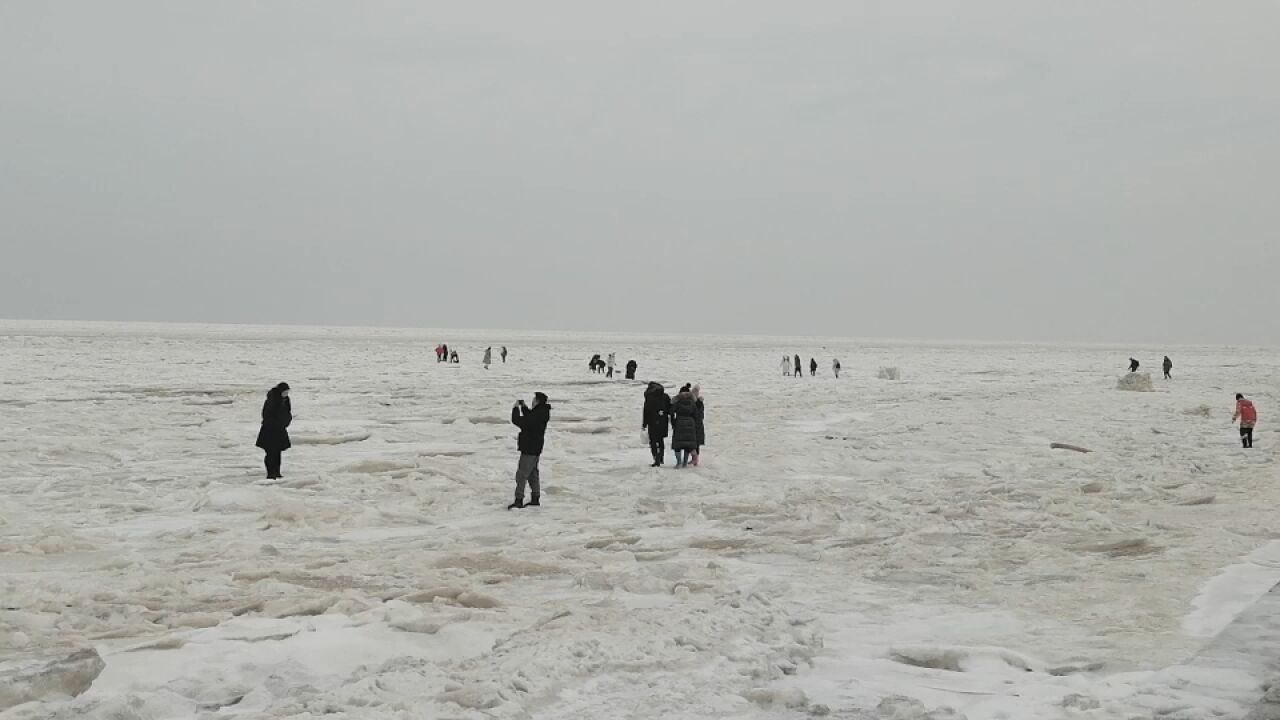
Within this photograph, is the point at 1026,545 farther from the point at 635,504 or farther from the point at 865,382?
the point at 865,382

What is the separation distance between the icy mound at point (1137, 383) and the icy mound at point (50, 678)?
36.0 metres

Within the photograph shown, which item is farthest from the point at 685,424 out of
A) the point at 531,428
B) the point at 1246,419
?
the point at 1246,419

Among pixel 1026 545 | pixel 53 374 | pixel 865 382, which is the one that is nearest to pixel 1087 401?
pixel 865 382

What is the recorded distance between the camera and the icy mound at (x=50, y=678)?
507 centimetres

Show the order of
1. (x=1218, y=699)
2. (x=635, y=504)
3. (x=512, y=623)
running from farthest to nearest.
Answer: (x=635, y=504)
(x=512, y=623)
(x=1218, y=699)

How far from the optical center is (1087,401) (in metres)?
29.2

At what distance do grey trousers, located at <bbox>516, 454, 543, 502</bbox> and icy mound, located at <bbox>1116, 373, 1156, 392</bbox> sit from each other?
29860 mm

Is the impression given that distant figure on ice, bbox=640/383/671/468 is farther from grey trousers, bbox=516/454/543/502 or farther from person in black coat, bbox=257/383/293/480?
person in black coat, bbox=257/383/293/480

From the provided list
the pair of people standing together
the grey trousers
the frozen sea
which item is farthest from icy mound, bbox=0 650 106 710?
the pair of people standing together

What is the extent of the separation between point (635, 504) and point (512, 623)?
5343mm

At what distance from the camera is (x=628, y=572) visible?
8.17 meters

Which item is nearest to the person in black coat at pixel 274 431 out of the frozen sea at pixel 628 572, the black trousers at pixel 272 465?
the black trousers at pixel 272 465

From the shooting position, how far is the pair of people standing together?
14.8 m

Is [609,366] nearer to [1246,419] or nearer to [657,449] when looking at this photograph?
[657,449]
